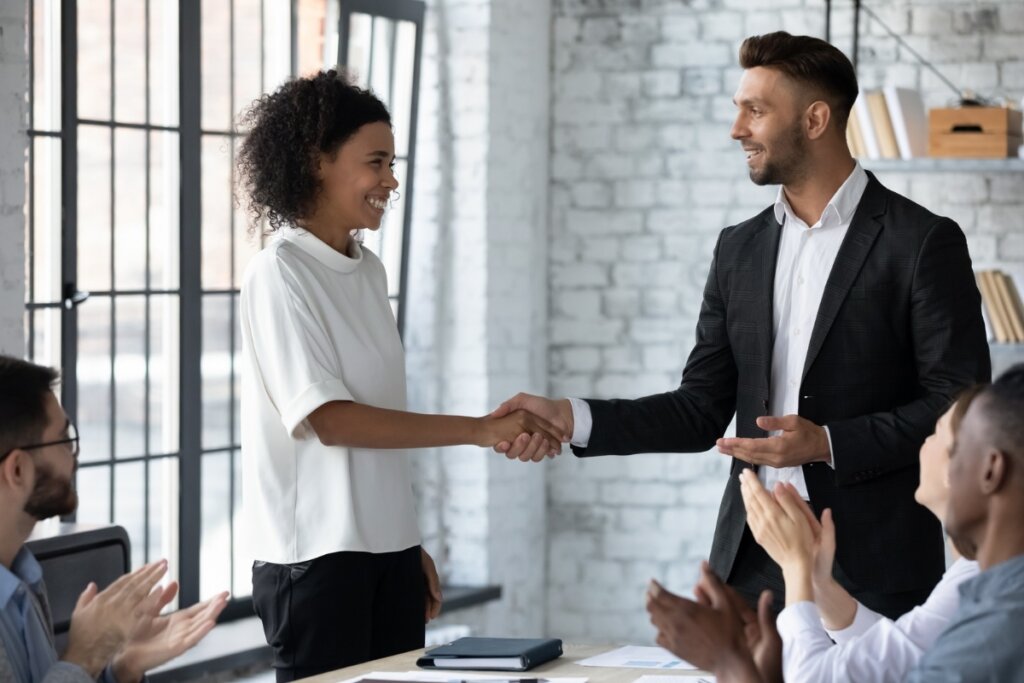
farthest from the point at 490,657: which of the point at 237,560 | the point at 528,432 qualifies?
the point at 237,560

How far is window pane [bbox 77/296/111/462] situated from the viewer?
4.47 metres

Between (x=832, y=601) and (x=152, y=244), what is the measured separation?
2.90 m

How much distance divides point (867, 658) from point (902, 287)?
103 centimetres

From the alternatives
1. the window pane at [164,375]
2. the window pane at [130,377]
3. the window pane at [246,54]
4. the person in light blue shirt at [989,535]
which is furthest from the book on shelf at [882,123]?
the person in light blue shirt at [989,535]

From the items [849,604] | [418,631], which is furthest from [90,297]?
[849,604]

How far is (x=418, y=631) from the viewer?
119 inches

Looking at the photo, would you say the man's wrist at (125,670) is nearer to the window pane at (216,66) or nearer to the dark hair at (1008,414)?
the dark hair at (1008,414)

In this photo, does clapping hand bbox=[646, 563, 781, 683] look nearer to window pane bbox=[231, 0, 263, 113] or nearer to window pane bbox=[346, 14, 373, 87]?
window pane bbox=[231, 0, 263, 113]

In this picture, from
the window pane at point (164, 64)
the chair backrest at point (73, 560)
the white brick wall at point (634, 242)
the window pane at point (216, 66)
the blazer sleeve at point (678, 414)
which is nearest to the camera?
the chair backrest at point (73, 560)

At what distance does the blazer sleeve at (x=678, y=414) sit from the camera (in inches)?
135

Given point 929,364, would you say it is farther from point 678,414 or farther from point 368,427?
point 368,427

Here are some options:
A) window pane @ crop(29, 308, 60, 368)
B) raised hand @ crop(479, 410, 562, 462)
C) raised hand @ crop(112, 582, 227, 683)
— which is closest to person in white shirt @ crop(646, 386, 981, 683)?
raised hand @ crop(112, 582, 227, 683)

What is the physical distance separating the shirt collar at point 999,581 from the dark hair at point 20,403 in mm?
1366

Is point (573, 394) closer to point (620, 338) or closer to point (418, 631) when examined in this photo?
point (620, 338)
